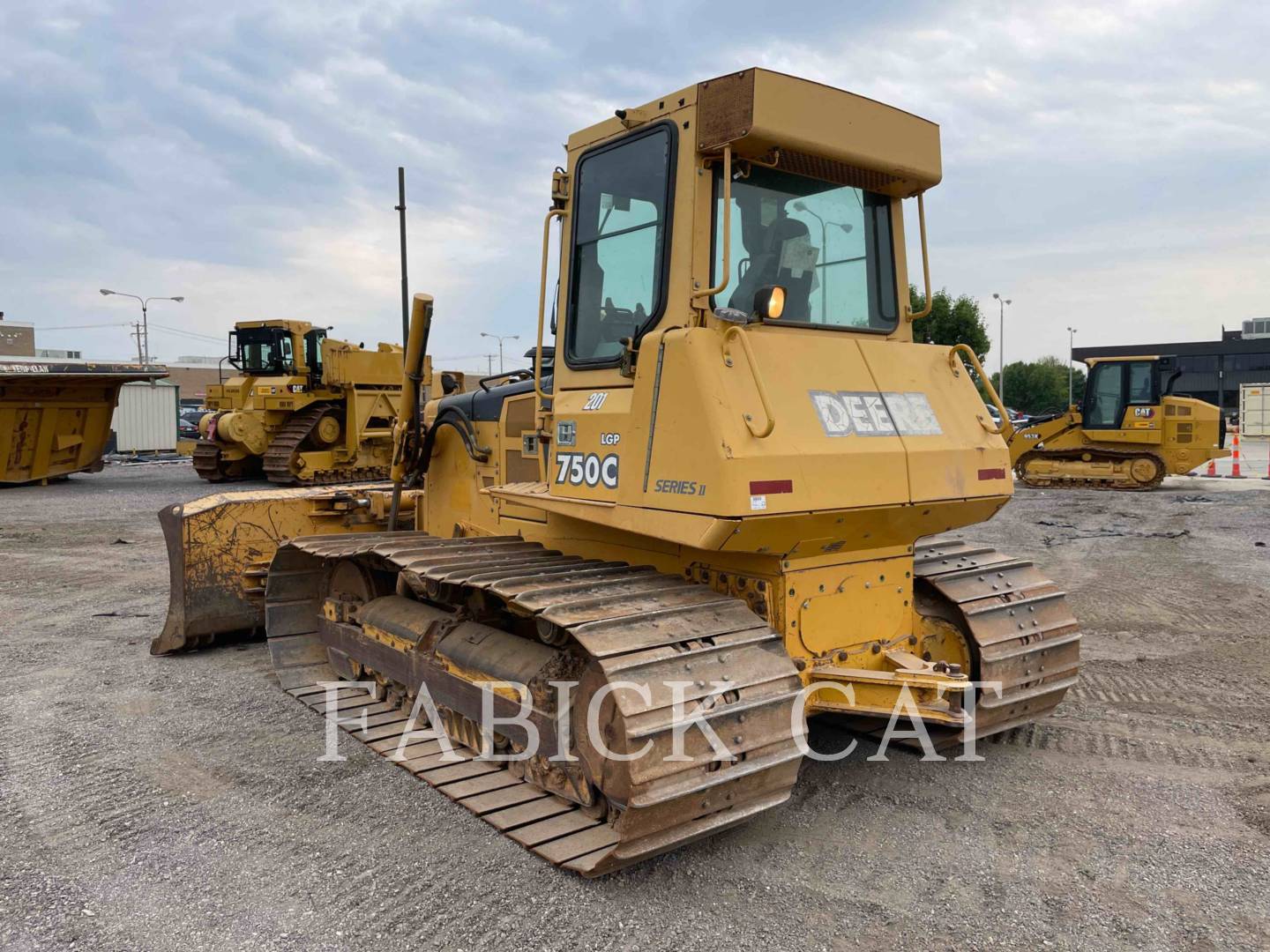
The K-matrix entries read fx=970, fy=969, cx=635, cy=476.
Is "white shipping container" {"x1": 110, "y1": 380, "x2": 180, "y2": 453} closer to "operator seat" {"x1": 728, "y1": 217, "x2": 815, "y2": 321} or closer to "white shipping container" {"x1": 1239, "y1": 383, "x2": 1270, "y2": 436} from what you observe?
"operator seat" {"x1": 728, "y1": 217, "x2": 815, "y2": 321}

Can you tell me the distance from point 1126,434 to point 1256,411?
26.8 m

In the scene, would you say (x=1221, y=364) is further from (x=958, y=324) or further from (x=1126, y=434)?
(x=1126, y=434)

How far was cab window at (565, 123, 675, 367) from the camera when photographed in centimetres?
Result: 416

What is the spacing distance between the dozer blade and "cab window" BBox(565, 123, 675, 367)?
3.44 metres

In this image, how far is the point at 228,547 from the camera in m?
6.93

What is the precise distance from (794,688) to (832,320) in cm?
172

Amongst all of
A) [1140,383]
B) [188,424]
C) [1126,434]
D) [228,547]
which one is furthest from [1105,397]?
[188,424]

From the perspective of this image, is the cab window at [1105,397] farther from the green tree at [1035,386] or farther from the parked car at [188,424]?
the green tree at [1035,386]

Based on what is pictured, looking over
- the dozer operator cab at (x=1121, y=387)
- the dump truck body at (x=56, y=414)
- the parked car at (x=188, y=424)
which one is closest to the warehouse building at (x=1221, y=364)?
the dozer operator cab at (x=1121, y=387)

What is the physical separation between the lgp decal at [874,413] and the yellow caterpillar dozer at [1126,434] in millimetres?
15455

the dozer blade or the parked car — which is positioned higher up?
the parked car

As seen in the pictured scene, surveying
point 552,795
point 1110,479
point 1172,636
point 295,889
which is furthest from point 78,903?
point 1110,479

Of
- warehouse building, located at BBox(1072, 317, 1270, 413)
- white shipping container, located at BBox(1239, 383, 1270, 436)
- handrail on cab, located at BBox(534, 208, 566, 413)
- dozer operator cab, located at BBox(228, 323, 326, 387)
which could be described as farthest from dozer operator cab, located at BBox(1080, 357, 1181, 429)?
warehouse building, located at BBox(1072, 317, 1270, 413)

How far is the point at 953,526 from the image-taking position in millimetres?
4629
